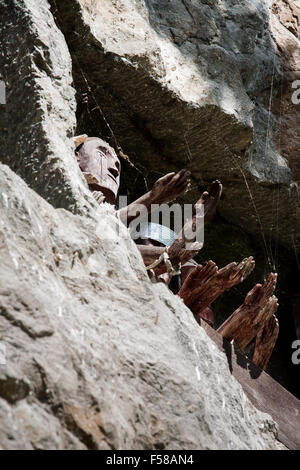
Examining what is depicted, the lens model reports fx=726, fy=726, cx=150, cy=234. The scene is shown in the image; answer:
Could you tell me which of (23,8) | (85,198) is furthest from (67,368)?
(23,8)

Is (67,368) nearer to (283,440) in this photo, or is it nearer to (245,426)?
(245,426)

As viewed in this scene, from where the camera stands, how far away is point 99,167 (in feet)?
11.9

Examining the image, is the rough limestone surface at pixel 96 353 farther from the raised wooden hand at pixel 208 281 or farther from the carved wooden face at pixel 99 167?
the carved wooden face at pixel 99 167

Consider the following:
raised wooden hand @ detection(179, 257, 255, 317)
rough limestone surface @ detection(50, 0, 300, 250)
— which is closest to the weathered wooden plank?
raised wooden hand @ detection(179, 257, 255, 317)

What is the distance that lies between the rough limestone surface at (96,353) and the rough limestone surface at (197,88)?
60.6 inches

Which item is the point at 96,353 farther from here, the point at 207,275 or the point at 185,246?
the point at 207,275

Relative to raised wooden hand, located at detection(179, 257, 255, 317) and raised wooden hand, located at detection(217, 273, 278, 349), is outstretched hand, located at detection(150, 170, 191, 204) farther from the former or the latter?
raised wooden hand, located at detection(217, 273, 278, 349)

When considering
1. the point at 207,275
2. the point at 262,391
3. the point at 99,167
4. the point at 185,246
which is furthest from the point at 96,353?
the point at 99,167

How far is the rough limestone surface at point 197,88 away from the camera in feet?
13.3

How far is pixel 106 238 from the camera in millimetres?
2652

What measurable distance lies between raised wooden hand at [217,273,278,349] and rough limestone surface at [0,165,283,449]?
645 mm

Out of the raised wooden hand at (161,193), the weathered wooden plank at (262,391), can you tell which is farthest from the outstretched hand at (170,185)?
the weathered wooden plank at (262,391)
